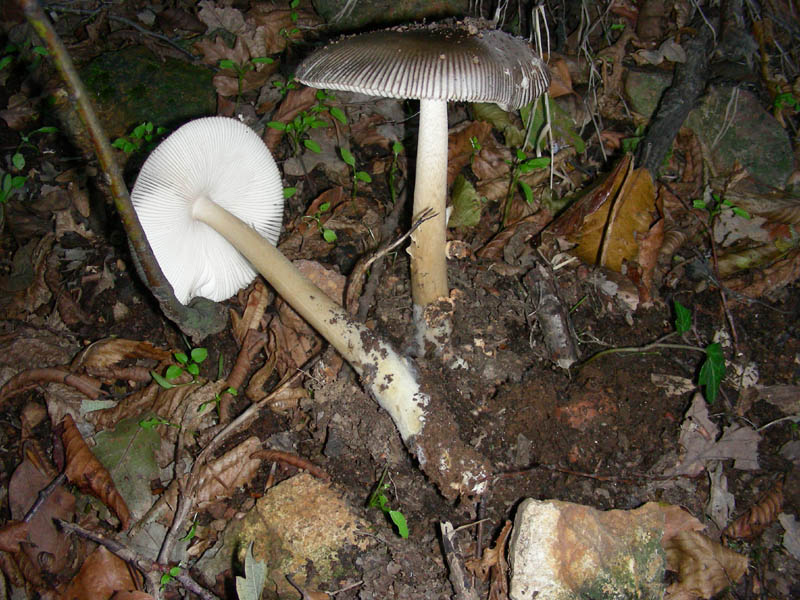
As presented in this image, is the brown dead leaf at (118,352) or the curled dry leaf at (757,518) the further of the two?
the brown dead leaf at (118,352)

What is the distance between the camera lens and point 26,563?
243 centimetres

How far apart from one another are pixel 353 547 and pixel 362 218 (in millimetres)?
2045

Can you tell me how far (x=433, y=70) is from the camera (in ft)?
6.77

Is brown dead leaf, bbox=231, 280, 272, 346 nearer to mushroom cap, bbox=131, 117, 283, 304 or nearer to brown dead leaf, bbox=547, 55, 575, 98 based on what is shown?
mushroom cap, bbox=131, 117, 283, 304

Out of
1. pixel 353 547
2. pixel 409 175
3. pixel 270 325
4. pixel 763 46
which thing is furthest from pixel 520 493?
pixel 763 46

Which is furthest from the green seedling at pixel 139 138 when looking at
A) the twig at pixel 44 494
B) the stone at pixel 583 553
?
the stone at pixel 583 553

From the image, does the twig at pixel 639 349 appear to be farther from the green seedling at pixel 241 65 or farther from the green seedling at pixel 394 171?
the green seedling at pixel 241 65

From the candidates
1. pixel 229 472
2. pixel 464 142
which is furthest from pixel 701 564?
pixel 464 142

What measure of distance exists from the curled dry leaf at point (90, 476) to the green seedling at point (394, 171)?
90.5 inches

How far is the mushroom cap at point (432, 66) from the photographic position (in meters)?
2.06

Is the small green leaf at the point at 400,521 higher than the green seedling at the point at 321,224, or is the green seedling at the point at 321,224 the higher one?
the green seedling at the point at 321,224

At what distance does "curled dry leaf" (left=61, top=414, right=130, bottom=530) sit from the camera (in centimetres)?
257

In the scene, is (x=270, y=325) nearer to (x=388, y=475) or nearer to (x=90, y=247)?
(x=388, y=475)

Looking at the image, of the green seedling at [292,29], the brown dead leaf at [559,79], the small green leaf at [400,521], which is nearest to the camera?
the small green leaf at [400,521]
